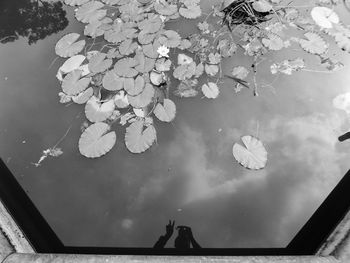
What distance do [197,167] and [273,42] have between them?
4.54 ft

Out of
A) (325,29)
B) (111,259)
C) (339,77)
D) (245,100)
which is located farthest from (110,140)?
(325,29)

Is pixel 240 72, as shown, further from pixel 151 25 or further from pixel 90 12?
pixel 90 12

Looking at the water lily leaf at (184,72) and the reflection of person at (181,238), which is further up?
the water lily leaf at (184,72)

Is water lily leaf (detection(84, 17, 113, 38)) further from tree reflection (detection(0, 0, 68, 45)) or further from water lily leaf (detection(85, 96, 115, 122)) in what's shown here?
water lily leaf (detection(85, 96, 115, 122))

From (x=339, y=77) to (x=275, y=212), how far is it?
134cm

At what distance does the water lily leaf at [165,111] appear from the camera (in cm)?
253

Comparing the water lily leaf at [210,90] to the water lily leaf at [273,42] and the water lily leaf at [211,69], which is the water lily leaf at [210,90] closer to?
the water lily leaf at [211,69]

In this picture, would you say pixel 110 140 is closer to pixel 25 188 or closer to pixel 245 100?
pixel 25 188

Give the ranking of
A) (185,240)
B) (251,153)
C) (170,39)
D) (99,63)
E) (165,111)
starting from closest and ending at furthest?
(185,240) < (251,153) < (165,111) < (99,63) < (170,39)

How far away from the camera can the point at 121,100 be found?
258 centimetres

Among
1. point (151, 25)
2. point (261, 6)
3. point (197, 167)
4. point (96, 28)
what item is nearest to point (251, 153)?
point (197, 167)

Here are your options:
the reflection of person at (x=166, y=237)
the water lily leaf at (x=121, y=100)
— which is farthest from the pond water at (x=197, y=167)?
the water lily leaf at (x=121, y=100)

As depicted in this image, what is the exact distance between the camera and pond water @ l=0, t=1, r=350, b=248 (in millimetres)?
2178

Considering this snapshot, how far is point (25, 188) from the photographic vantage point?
2.35 meters
